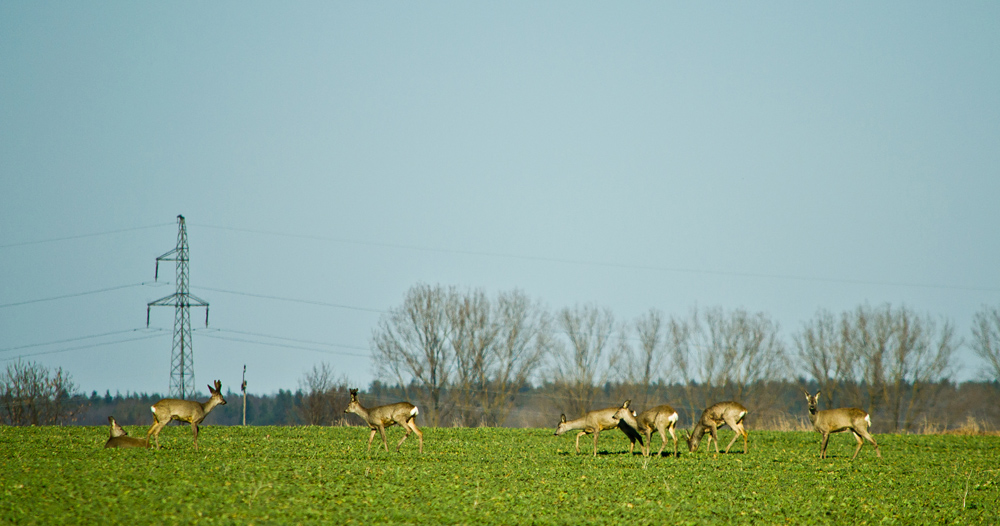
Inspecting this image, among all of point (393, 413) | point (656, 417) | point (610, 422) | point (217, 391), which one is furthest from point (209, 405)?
point (656, 417)

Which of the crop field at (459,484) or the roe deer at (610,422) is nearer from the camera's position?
the crop field at (459,484)

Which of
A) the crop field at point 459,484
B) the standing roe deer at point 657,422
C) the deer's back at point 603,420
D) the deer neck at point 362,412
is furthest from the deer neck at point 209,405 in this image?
the standing roe deer at point 657,422

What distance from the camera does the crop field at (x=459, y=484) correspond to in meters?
12.1

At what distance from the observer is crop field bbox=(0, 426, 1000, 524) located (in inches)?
475

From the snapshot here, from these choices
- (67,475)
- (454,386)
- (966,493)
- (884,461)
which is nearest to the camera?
(67,475)

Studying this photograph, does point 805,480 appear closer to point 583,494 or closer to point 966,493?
point 966,493

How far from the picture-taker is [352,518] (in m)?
11.8

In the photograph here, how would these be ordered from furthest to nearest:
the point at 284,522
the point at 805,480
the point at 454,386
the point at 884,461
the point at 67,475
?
the point at 454,386
the point at 884,461
the point at 805,480
the point at 67,475
the point at 284,522

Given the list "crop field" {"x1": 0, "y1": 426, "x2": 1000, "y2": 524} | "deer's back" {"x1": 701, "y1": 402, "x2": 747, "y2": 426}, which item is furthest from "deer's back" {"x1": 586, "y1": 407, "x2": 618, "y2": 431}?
"deer's back" {"x1": 701, "y1": 402, "x2": 747, "y2": 426}

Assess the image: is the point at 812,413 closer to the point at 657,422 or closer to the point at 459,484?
the point at 657,422

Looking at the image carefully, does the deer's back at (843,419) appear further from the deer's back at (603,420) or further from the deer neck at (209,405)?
the deer neck at (209,405)

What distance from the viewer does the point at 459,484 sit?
15.3m

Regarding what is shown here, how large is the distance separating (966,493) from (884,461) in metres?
6.01

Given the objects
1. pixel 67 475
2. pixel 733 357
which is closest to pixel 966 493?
pixel 67 475
